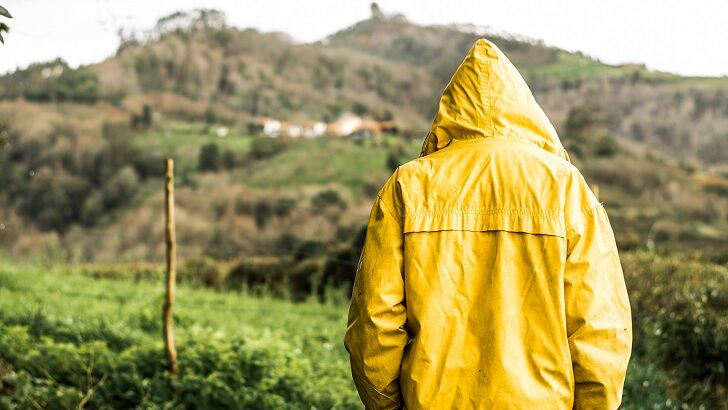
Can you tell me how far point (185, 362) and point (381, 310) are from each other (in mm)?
3300

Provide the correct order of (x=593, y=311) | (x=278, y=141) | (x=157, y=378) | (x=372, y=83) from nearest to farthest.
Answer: (x=593, y=311) < (x=157, y=378) < (x=278, y=141) < (x=372, y=83)

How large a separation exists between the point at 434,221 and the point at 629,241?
30.8 feet

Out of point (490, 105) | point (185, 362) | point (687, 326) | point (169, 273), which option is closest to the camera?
point (490, 105)

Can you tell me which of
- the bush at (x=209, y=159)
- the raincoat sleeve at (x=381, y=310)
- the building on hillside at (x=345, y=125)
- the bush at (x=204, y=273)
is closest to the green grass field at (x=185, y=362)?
the raincoat sleeve at (x=381, y=310)

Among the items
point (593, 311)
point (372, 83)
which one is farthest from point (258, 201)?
point (372, 83)

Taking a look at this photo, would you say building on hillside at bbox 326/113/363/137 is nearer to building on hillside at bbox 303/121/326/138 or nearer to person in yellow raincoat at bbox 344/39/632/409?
building on hillside at bbox 303/121/326/138

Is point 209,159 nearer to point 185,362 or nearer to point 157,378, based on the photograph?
point 185,362

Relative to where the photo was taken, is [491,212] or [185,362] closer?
[491,212]

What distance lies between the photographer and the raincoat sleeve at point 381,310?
2299 mm

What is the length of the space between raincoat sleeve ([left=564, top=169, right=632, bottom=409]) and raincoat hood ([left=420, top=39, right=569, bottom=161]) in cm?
24

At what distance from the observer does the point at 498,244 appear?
2.23 m

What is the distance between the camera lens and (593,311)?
7.22ft

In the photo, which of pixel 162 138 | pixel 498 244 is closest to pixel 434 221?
pixel 498 244

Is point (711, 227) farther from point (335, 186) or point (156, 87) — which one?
point (156, 87)
